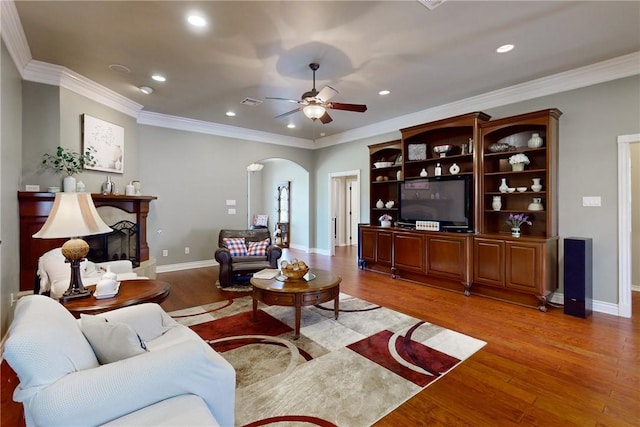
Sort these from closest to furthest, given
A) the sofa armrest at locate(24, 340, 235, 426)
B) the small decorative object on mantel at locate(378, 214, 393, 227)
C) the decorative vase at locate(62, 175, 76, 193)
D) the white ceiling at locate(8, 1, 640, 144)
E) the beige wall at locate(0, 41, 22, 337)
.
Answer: the sofa armrest at locate(24, 340, 235, 426) < the white ceiling at locate(8, 1, 640, 144) < the beige wall at locate(0, 41, 22, 337) < the decorative vase at locate(62, 175, 76, 193) < the small decorative object on mantel at locate(378, 214, 393, 227)

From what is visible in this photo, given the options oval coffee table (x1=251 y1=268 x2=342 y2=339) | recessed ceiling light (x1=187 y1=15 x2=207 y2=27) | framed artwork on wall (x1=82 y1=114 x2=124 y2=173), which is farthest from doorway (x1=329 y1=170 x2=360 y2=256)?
recessed ceiling light (x1=187 y1=15 x2=207 y2=27)

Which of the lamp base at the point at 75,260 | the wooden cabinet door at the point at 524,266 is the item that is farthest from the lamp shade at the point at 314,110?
the wooden cabinet door at the point at 524,266

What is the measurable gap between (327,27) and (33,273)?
14.2 feet

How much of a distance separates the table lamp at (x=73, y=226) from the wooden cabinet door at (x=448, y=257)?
4.21m

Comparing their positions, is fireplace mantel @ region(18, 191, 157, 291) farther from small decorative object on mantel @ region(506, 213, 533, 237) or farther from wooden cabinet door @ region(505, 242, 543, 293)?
small decorative object on mantel @ region(506, 213, 533, 237)

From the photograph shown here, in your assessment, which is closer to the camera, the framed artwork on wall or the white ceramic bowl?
the framed artwork on wall

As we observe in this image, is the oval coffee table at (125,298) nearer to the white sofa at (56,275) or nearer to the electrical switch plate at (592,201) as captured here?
the white sofa at (56,275)

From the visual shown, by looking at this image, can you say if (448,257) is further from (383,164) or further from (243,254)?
(243,254)

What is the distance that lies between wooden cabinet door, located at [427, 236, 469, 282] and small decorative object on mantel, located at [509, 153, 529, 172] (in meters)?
1.21

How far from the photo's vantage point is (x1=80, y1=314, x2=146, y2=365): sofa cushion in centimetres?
138

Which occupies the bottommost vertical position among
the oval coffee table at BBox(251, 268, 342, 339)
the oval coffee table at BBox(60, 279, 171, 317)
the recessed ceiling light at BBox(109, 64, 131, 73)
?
the oval coffee table at BBox(251, 268, 342, 339)

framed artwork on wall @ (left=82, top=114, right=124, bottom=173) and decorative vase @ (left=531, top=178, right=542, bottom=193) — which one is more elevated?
framed artwork on wall @ (left=82, top=114, right=124, bottom=173)

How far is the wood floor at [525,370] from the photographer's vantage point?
6.18 ft

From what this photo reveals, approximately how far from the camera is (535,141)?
4.02m
